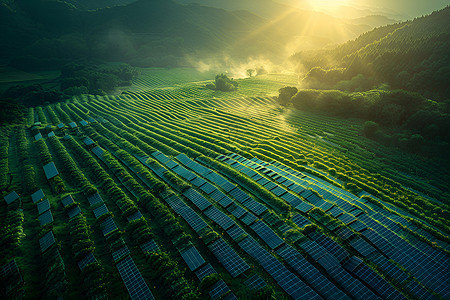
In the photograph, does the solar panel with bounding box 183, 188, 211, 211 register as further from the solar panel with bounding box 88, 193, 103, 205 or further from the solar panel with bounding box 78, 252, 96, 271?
the solar panel with bounding box 78, 252, 96, 271

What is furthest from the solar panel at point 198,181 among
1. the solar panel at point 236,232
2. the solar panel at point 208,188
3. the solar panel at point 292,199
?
the solar panel at point 292,199

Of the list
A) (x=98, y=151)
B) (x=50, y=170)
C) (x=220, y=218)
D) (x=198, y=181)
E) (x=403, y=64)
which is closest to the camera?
(x=220, y=218)

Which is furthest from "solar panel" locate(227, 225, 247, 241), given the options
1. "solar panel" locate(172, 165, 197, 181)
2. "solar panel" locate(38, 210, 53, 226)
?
"solar panel" locate(38, 210, 53, 226)

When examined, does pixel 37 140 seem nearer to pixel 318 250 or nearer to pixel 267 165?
pixel 267 165

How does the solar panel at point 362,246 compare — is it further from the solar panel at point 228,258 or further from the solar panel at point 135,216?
the solar panel at point 135,216

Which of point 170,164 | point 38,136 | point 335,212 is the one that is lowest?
point 38,136

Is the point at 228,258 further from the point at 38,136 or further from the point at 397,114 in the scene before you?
the point at 38,136

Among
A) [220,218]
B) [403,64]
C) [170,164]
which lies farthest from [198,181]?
[403,64]
